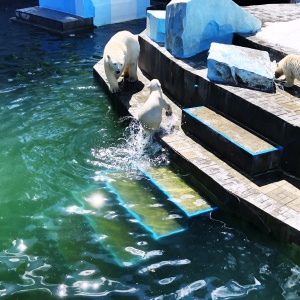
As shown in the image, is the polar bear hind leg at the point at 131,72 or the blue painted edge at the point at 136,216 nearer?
the blue painted edge at the point at 136,216

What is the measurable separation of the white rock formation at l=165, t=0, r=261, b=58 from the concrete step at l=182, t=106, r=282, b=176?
6.63ft

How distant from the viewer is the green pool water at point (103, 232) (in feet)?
13.5

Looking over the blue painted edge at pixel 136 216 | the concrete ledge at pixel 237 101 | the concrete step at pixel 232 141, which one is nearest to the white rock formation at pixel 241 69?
the concrete ledge at pixel 237 101

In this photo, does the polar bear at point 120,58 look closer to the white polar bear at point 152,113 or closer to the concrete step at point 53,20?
the white polar bear at point 152,113

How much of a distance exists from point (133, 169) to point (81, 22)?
33.8 feet

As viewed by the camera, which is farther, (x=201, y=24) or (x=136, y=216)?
(x=201, y=24)

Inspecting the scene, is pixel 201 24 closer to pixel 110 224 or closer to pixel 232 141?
pixel 232 141

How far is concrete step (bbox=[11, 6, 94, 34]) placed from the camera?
14.4m

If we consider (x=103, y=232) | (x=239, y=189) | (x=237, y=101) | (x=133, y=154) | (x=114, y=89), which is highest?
(x=237, y=101)

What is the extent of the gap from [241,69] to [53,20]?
1001 centimetres

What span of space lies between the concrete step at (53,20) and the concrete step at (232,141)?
9.24 metres

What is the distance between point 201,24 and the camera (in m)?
8.23

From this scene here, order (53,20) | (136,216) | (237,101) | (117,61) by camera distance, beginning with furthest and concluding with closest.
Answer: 1. (53,20)
2. (117,61)
3. (237,101)
4. (136,216)

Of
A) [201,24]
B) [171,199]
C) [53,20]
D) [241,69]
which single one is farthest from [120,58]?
[53,20]
